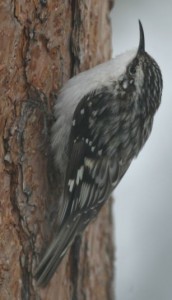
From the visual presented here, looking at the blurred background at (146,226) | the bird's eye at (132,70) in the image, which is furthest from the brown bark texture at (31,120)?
the blurred background at (146,226)

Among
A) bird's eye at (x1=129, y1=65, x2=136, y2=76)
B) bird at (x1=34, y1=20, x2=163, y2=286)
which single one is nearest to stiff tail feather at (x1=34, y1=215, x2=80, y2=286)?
bird at (x1=34, y1=20, x2=163, y2=286)

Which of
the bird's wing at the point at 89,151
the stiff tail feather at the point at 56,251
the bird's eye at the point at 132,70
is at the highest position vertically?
the bird's eye at the point at 132,70

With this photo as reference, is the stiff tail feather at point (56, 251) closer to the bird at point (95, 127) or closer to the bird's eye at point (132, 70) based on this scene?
the bird at point (95, 127)

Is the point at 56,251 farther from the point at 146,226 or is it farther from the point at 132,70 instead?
the point at 146,226

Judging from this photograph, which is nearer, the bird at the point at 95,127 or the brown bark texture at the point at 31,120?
the brown bark texture at the point at 31,120

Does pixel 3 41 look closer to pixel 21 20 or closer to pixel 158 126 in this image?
pixel 21 20

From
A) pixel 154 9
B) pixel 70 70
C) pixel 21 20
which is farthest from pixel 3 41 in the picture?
pixel 154 9

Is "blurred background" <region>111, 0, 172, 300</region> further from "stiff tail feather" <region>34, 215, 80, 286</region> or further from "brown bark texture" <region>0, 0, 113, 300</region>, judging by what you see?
"stiff tail feather" <region>34, 215, 80, 286</region>
